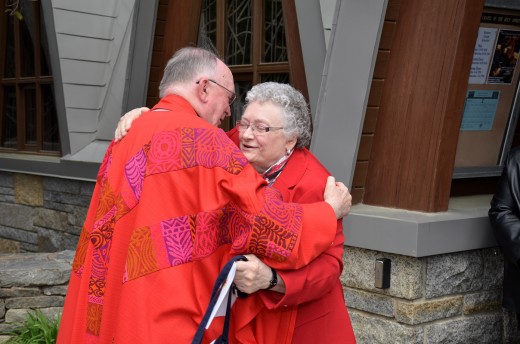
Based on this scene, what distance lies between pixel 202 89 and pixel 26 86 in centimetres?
717

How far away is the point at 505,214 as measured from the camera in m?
4.47

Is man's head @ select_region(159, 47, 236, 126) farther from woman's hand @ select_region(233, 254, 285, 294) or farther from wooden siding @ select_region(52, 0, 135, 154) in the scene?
wooden siding @ select_region(52, 0, 135, 154)

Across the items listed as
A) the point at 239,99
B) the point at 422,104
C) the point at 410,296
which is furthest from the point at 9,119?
the point at 410,296

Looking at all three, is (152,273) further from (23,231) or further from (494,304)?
(23,231)

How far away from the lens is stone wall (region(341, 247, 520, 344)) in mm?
4531

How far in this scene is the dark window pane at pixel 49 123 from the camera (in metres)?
9.12

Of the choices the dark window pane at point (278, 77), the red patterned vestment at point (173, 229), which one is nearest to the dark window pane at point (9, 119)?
the dark window pane at point (278, 77)

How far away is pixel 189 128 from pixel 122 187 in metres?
0.30

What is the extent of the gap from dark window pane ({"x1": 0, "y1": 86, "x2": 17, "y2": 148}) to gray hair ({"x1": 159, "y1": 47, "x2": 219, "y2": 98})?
24.3 ft

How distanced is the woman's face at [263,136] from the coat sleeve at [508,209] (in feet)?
6.06

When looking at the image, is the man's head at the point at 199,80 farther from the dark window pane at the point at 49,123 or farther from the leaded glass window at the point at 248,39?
the dark window pane at the point at 49,123

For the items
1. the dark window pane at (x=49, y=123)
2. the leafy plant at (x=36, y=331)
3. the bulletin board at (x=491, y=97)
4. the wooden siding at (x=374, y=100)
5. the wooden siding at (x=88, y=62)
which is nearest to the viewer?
the wooden siding at (x=374, y=100)

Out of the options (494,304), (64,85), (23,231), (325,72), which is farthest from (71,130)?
(494,304)

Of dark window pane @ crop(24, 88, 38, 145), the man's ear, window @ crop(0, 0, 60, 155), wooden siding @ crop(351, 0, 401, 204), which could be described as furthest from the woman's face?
dark window pane @ crop(24, 88, 38, 145)
